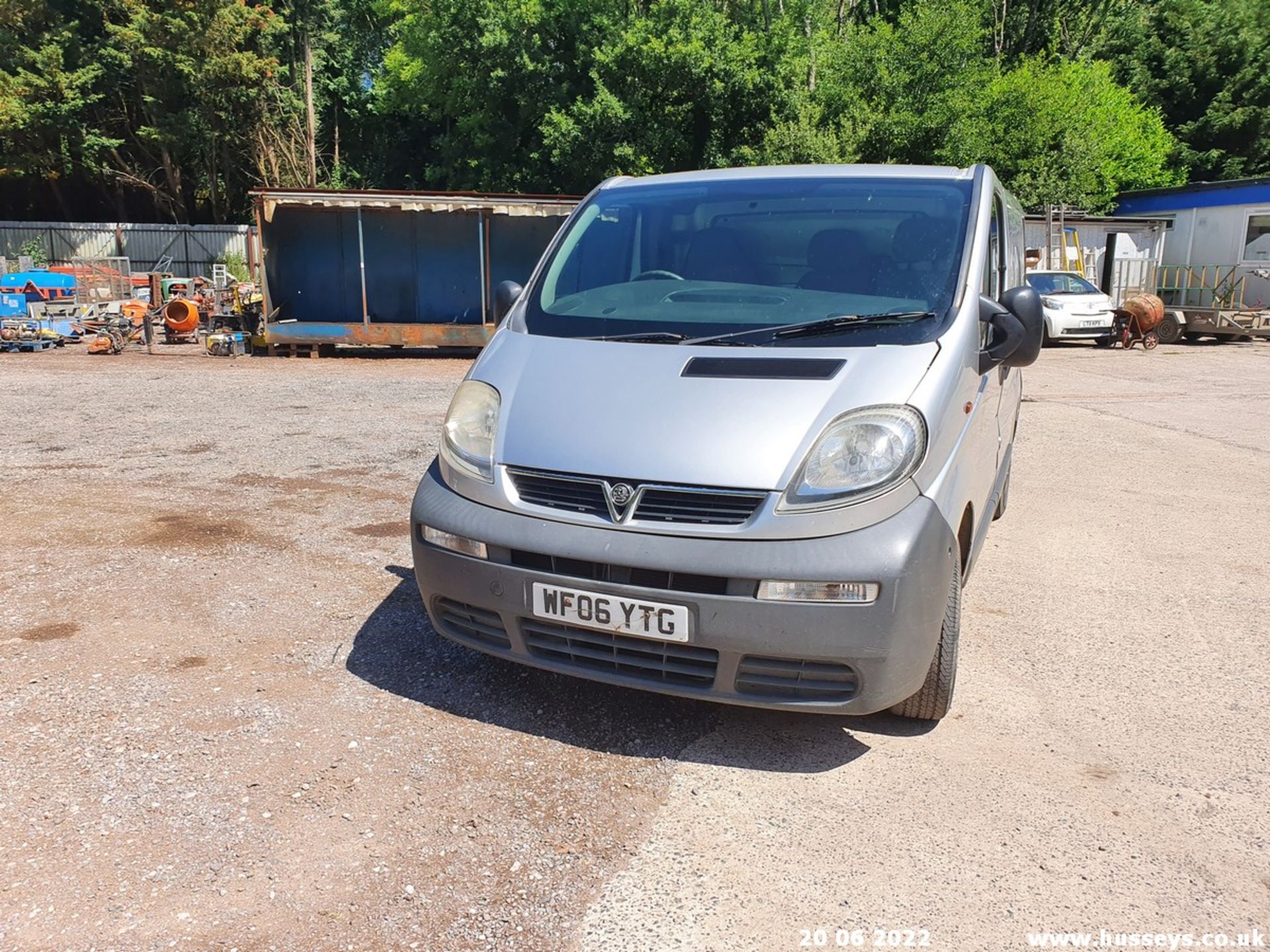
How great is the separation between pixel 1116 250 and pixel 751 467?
26563 millimetres

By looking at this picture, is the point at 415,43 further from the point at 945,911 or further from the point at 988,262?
the point at 945,911

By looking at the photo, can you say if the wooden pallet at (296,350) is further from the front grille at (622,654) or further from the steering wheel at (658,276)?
the front grille at (622,654)

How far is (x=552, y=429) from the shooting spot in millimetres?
3002

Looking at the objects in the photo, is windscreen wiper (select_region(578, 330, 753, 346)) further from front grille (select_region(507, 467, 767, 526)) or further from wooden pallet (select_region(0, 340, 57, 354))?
wooden pallet (select_region(0, 340, 57, 354))

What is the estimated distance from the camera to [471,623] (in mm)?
3148

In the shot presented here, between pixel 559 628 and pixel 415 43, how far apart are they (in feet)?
107

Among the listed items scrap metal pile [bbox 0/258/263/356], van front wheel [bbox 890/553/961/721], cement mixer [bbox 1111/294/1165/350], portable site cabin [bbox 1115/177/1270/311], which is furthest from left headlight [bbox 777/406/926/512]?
portable site cabin [bbox 1115/177/1270/311]

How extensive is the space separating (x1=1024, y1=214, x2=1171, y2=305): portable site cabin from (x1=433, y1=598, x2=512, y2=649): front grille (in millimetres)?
24949

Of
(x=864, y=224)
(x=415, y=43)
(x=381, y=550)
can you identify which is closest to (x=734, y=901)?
(x=864, y=224)

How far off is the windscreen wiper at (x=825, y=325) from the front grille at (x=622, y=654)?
1.07m

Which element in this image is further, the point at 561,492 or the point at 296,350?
the point at 296,350

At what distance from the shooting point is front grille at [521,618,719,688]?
2795mm

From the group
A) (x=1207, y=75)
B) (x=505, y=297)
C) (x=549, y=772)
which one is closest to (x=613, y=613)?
(x=549, y=772)
